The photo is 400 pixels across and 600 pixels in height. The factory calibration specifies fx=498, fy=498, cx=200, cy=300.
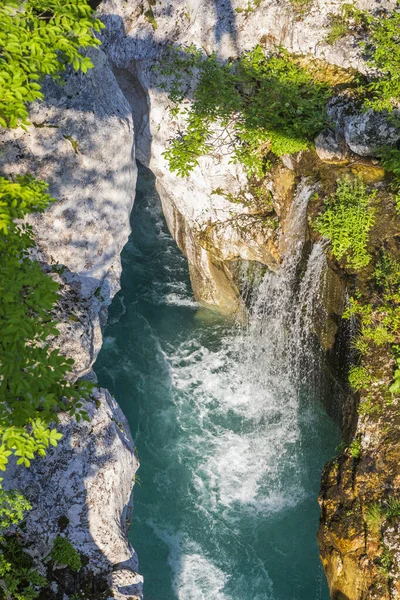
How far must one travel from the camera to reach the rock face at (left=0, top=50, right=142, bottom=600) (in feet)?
23.8

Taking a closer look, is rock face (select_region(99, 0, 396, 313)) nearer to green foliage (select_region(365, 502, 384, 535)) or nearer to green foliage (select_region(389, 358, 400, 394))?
green foliage (select_region(389, 358, 400, 394))

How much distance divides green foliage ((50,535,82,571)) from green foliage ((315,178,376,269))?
669 cm

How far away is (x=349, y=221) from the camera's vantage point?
9531 mm

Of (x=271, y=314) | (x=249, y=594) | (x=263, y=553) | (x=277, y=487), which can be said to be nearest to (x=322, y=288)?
(x=271, y=314)

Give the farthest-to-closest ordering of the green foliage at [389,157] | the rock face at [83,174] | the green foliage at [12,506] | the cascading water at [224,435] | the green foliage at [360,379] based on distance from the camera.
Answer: the cascading water at [224,435], the green foliage at [389,157], the green foliage at [360,379], the rock face at [83,174], the green foliage at [12,506]

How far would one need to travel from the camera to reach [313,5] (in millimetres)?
10320

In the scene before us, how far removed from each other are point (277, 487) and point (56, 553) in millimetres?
5277

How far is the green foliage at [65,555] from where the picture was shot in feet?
23.0

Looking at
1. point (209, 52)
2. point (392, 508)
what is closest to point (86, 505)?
point (392, 508)

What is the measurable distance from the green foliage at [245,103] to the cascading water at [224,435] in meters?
1.41

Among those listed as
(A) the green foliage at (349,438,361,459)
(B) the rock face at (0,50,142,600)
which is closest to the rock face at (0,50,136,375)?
(B) the rock face at (0,50,142,600)

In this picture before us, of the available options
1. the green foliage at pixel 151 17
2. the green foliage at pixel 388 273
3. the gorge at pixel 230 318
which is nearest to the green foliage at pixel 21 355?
the gorge at pixel 230 318

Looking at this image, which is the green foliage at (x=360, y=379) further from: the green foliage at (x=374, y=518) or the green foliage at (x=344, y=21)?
the green foliage at (x=344, y=21)

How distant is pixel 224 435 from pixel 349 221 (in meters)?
5.61
